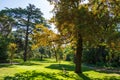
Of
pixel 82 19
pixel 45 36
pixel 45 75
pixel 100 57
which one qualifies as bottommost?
pixel 45 75

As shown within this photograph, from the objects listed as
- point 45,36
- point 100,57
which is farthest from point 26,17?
point 45,36

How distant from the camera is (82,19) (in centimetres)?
2159

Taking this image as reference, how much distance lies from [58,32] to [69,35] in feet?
4.35

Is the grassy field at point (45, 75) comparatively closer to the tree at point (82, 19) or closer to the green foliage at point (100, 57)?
the tree at point (82, 19)

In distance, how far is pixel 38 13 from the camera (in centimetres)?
5238

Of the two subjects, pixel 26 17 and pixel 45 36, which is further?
pixel 26 17

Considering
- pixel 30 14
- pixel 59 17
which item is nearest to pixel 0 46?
pixel 30 14

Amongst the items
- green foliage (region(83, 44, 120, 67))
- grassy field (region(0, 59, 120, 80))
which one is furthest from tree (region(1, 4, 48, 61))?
grassy field (region(0, 59, 120, 80))

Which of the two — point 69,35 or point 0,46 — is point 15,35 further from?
point 69,35

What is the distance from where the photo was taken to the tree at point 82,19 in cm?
2159

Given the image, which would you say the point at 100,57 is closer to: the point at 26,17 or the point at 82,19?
the point at 26,17

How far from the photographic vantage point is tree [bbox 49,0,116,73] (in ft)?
70.8

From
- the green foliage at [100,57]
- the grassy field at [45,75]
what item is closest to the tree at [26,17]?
the green foliage at [100,57]

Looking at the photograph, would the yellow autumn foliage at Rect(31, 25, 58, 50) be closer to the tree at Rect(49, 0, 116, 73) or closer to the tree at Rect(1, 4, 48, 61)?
the tree at Rect(49, 0, 116, 73)
